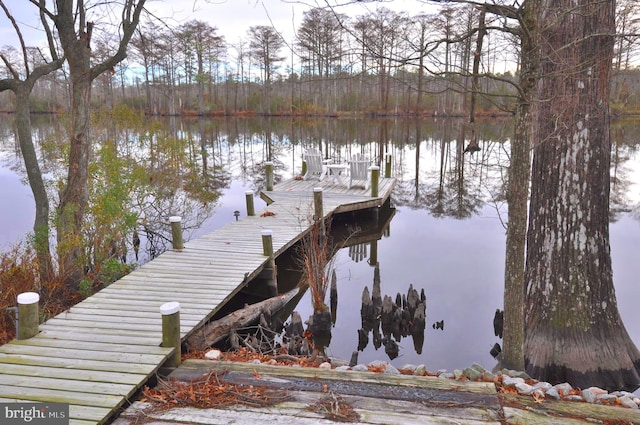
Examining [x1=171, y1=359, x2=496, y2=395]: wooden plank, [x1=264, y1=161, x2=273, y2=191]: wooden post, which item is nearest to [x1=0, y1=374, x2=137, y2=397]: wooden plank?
[x1=171, y1=359, x2=496, y2=395]: wooden plank

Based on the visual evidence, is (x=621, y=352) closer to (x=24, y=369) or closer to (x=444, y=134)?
(x=24, y=369)

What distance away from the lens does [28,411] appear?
117 inches

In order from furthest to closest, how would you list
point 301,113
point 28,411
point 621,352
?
point 301,113 → point 621,352 → point 28,411

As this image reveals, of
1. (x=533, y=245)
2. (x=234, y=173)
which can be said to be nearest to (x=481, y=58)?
(x=533, y=245)

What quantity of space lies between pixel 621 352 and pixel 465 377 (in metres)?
1.77

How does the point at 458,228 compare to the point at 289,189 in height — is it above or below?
below

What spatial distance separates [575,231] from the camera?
430 centimetres

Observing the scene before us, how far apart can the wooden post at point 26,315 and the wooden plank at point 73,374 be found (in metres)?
0.52

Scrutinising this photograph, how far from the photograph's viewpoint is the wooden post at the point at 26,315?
397 centimetres

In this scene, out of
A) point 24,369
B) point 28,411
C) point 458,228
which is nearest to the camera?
point 28,411

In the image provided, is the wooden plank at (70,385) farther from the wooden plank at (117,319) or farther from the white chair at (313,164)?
the white chair at (313,164)

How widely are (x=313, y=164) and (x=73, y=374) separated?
1006 cm

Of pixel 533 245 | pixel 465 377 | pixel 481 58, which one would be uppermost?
pixel 481 58

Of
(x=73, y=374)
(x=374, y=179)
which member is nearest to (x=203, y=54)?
(x=374, y=179)
